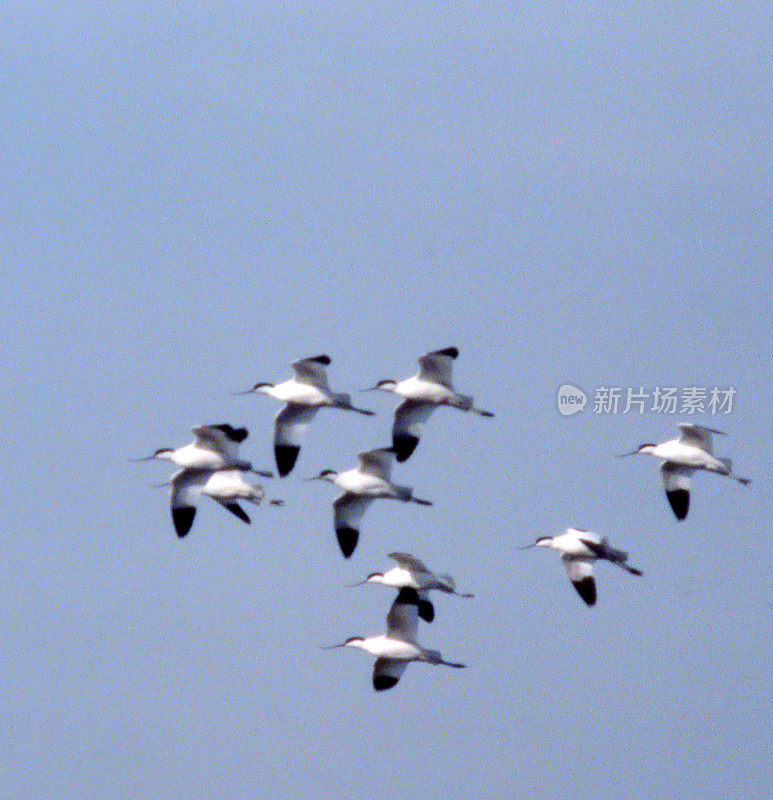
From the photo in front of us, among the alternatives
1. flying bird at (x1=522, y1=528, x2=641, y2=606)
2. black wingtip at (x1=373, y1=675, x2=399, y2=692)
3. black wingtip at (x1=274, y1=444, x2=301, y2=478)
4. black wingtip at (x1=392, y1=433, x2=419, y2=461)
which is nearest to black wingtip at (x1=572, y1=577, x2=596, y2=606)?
flying bird at (x1=522, y1=528, x2=641, y2=606)

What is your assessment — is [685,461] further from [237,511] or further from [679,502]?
[237,511]

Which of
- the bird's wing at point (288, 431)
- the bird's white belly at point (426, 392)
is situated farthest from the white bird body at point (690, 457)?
the bird's wing at point (288, 431)

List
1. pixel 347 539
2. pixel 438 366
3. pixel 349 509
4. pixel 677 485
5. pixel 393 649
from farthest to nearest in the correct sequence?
pixel 393 649, pixel 677 485, pixel 349 509, pixel 347 539, pixel 438 366

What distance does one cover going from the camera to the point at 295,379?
71.2ft

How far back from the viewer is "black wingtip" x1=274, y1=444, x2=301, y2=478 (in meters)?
22.0

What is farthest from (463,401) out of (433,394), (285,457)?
(285,457)

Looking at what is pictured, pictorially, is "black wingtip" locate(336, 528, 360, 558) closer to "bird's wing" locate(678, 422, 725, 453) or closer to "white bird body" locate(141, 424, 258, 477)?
"white bird body" locate(141, 424, 258, 477)

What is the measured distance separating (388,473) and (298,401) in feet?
4.93

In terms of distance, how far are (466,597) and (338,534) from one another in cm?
187

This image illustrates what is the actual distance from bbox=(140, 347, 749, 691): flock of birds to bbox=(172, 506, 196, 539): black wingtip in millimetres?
13

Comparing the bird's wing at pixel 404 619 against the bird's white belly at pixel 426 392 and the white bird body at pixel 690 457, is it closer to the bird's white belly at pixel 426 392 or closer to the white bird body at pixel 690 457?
the bird's white belly at pixel 426 392

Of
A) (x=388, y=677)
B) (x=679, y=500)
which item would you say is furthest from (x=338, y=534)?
(x=679, y=500)

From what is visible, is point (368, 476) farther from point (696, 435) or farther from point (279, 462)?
point (696, 435)

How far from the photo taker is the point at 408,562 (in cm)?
2242
